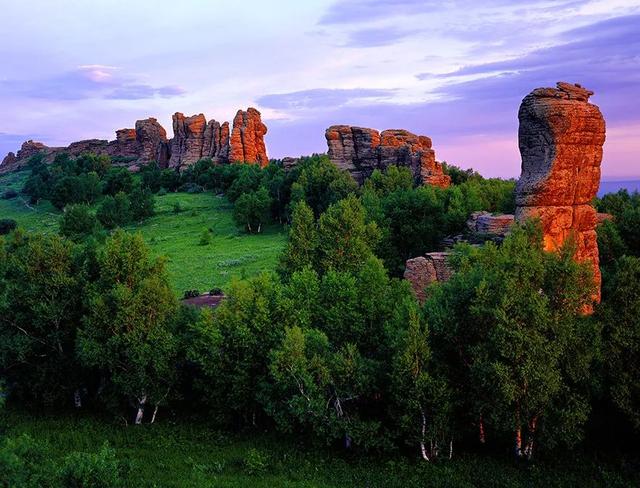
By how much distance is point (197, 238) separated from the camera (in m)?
84.5

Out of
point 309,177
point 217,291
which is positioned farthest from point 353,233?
point 309,177

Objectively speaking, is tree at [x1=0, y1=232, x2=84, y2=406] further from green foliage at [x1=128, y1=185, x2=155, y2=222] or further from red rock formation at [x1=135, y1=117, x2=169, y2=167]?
red rock formation at [x1=135, y1=117, x2=169, y2=167]

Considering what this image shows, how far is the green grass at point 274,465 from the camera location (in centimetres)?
2453

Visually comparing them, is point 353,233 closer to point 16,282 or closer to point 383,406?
point 383,406

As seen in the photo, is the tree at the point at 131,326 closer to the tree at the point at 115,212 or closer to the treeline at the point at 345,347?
the treeline at the point at 345,347

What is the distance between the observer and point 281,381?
27328 millimetres

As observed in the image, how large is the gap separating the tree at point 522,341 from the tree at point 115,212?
7603cm

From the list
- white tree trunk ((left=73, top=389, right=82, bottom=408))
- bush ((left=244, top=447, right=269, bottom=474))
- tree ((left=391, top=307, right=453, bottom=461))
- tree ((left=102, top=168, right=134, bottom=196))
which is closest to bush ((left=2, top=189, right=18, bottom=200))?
tree ((left=102, top=168, right=134, bottom=196))

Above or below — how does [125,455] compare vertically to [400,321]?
below

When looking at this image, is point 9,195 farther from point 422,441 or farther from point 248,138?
point 422,441

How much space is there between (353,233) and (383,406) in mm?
19569

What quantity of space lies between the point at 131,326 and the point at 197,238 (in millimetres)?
54338

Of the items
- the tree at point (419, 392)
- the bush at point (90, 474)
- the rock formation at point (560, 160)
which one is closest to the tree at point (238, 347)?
the tree at point (419, 392)

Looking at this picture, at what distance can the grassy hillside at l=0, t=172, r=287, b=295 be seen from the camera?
63.2 metres
